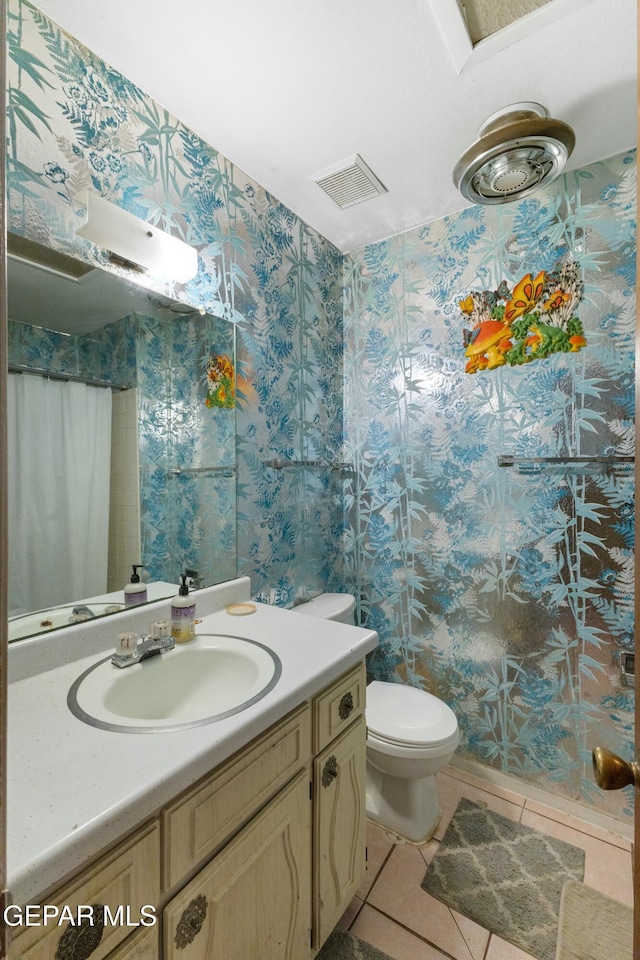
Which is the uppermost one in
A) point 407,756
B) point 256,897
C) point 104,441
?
point 104,441

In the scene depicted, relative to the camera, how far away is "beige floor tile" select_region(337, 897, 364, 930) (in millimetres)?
1229

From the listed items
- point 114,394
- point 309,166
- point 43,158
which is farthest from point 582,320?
point 43,158

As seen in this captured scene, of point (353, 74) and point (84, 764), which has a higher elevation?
point (353, 74)

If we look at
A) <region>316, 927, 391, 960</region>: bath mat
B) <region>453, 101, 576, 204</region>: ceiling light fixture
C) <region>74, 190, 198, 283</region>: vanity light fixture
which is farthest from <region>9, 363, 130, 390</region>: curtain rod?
<region>316, 927, 391, 960</region>: bath mat

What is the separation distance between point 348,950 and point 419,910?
25 centimetres

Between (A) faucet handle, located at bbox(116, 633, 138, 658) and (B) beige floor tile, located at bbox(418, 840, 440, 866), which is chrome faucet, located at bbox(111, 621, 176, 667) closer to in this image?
(A) faucet handle, located at bbox(116, 633, 138, 658)

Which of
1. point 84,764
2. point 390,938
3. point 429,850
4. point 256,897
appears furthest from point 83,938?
point 429,850

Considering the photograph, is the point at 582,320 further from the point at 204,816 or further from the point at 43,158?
the point at 204,816

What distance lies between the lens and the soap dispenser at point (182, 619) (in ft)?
3.72

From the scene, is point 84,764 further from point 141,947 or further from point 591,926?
point 591,926

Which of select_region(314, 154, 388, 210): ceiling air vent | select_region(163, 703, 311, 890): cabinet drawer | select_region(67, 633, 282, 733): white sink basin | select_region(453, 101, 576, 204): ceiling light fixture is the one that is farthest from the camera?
select_region(314, 154, 388, 210): ceiling air vent

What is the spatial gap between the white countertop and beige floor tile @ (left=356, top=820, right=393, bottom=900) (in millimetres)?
887

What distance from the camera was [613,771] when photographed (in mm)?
520

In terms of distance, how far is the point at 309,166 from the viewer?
1.57 metres
